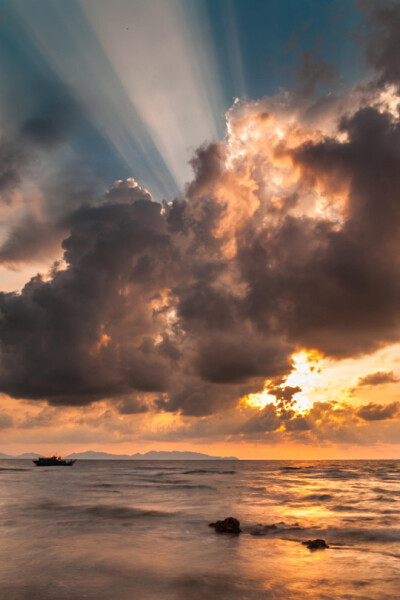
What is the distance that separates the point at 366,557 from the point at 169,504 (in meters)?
29.1

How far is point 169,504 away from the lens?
149ft

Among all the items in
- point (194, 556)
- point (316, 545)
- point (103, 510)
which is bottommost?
point (103, 510)

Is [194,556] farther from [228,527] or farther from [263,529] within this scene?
[263,529]

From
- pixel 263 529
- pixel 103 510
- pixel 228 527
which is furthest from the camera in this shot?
pixel 103 510

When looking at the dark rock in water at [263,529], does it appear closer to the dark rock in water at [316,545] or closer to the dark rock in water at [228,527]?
the dark rock in water at [228,527]

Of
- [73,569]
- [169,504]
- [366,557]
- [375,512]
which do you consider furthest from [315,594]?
[169,504]

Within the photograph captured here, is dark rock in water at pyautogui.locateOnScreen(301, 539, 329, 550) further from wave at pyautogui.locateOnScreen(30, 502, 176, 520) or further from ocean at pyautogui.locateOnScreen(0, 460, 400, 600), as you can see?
wave at pyautogui.locateOnScreen(30, 502, 176, 520)

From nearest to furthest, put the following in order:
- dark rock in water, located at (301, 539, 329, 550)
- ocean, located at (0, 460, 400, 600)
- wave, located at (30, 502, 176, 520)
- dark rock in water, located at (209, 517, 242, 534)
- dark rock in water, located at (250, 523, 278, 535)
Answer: ocean, located at (0, 460, 400, 600), dark rock in water, located at (301, 539, 329, 550), dark rock in water, located at (209, 517, 242, 534), dark rock in water, located at (250, 523, 278, 535), wave, located at (30, 502, 176, 520)

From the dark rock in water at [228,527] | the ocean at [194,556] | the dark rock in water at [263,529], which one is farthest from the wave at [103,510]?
the dark rock in water at [263,529]

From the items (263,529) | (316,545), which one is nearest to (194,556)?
(316,545)

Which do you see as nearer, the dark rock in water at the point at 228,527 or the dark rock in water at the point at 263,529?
the dark rock in water at the point at 228,527

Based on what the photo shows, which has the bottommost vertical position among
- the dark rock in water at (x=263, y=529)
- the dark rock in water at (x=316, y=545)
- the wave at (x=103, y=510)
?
the wave at (x=103, y=510)

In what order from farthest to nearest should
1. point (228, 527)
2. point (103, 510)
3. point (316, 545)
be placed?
point (103, 510)
point (228, 527)
point (316, 545)

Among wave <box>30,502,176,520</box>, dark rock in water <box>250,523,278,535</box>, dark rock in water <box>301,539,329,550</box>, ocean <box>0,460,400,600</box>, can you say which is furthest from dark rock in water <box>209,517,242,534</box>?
wave <box>30,502,176,520</box>
